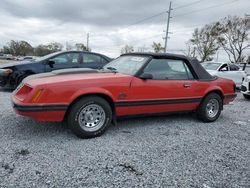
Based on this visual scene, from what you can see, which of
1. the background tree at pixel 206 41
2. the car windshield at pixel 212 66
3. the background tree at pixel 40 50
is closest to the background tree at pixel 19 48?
the background tree at pixel 40 50

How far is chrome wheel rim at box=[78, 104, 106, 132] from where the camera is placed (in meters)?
3.76

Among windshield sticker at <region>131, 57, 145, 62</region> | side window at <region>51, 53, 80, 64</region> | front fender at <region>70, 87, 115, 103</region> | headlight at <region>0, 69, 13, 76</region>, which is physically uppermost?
windshield sticker at <region>131, 57, 145, 62</region>

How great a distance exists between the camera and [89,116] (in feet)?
12.6

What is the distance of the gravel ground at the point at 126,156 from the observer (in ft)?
8.66

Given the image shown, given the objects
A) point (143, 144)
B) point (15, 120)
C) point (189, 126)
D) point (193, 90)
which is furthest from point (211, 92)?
point (15, 120)

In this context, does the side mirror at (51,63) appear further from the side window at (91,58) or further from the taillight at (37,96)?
the taillight at (37,96)

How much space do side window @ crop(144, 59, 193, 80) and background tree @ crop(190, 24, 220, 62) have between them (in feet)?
130

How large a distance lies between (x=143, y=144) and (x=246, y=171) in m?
1.43

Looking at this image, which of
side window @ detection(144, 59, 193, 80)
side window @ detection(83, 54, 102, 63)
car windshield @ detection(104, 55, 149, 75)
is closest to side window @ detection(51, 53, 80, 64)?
side window @ detection(83, 54, 102, 63)

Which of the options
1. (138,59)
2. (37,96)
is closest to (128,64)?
(138,59)

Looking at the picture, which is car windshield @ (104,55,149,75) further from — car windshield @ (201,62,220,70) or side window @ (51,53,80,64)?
car windshield @ (201,62,220,70)

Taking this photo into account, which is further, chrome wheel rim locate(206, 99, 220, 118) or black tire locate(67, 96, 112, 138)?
chrome wheel rim locate(206, 99, 220, 118)

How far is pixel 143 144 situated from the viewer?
369cm

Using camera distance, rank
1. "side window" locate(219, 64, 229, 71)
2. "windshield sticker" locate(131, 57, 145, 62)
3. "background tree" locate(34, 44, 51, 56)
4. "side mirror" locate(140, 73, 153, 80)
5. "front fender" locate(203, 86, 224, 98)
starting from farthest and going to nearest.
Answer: "background tree" locate(34, 44, 51, 56), "side window" locate(219, 64, 229, 71), "front fender" locate(203, 86, 224, 98), "windshield sticker" locate(131, 57, 145, 62), "side mirror" locate(140, 73, 153, 80)
